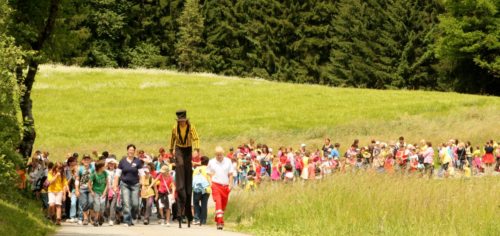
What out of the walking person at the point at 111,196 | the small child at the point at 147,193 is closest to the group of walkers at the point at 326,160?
the small child at the point at 147,193

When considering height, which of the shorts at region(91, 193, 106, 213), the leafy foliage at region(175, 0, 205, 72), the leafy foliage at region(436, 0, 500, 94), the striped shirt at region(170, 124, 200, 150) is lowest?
the shorts at region(91, 193, 106, 213)

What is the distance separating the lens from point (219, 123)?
50.9 m

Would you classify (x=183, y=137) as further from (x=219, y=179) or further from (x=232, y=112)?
(x=232, y=112)

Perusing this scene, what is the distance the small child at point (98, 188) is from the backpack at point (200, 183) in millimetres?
2191

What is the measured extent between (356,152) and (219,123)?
16.4m

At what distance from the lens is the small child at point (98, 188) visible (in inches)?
864

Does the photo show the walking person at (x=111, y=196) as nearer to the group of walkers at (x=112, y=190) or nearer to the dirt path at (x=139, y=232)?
the group of walkers at (x=112, y=190)

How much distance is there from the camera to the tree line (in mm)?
76625

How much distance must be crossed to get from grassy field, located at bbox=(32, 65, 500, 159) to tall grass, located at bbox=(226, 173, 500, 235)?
23570 millimetres

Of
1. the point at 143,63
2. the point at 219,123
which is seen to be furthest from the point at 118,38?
the point at 219,123

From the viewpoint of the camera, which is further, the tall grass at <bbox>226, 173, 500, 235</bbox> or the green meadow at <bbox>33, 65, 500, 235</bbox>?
the green meadow at <bbox>33, 65, 500, 235</bbox>

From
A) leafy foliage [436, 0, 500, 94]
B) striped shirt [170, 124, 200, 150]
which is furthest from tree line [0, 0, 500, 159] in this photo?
striped shirt [170, 124, 200, 150]

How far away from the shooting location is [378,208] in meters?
17.9

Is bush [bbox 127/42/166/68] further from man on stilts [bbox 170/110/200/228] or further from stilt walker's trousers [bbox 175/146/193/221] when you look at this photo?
man on stilts [bbox 170/110/200/228]
